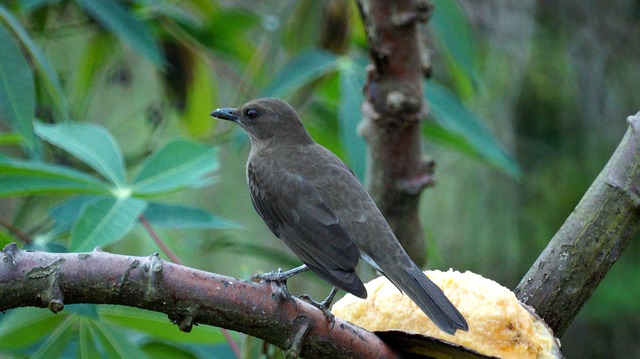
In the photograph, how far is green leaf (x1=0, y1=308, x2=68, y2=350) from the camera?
2.53 metres

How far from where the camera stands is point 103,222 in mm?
2295

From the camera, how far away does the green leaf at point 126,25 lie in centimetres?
327

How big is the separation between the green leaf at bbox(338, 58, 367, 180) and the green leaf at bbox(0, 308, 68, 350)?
114 centimetres

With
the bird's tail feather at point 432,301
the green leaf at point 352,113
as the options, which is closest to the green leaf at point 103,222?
the bird's tail feather at point 432,301

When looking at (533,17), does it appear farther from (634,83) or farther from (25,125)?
(25,125)

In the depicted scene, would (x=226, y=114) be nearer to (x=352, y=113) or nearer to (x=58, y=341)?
(x=352, y=113)

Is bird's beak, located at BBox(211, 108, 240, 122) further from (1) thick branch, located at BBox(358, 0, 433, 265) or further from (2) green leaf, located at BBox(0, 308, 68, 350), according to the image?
(2) green leaf, located at BBox(0, 308, 68, 350)

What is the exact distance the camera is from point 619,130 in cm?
542

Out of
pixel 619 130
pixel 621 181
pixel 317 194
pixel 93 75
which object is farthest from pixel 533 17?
pixel 621 181

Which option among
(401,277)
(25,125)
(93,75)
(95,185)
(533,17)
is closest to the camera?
(401,277)

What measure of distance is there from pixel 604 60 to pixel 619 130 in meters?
0.54

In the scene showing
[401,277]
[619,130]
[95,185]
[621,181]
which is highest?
[619,130]

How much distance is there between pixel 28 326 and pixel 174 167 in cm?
63

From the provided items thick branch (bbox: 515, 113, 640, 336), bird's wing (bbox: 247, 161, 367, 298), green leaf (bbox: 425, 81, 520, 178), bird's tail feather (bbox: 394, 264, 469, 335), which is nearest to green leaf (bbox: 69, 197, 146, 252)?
bird's wing (bbox: 247, 161, 367, 298)
